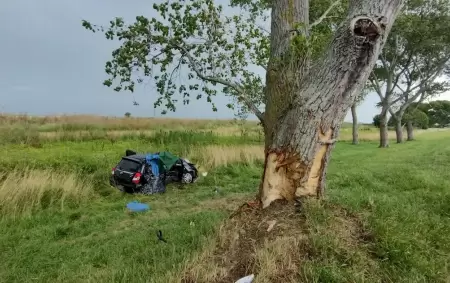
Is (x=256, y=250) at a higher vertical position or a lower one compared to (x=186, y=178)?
higher

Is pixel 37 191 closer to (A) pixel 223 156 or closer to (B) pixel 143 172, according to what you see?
(B) pixel 143 172

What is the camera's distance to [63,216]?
6746 mm

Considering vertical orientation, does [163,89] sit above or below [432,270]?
above

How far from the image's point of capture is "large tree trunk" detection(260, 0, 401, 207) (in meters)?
3.60

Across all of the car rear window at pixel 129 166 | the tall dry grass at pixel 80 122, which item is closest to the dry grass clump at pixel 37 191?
the car rear window at pixel 129 166

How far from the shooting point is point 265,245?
11.4 feet

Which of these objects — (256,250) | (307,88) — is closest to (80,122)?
(307,88)

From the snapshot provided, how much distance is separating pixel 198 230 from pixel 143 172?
422 centimetres

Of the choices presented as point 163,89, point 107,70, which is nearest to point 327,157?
point 163,89

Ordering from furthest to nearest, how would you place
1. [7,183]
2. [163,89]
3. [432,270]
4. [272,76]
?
[7,183] < [163,89] < [272,76] < [432,270]

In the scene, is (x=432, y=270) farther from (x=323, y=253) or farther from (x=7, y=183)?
(x=7, y=183)

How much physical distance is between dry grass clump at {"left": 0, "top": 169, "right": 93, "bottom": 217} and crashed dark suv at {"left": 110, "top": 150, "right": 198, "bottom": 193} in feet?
2.49

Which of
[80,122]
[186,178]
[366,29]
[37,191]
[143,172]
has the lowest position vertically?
[186,178]

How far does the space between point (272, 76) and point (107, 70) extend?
2788 millimetres
